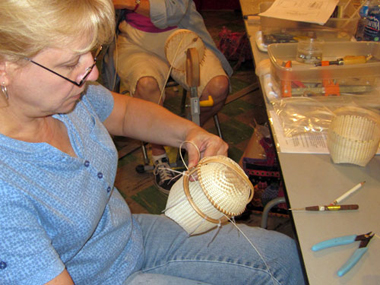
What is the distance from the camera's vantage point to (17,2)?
588mm

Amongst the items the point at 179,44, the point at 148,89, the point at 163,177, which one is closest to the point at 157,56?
the point at 148,89

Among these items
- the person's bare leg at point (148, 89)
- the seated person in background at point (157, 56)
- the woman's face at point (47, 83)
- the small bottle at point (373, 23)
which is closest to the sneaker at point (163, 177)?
the seated person in background at point (157, 56)

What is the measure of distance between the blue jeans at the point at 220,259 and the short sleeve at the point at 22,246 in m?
0.30

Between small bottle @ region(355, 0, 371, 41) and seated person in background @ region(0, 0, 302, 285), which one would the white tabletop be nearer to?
seated person in background @ region(0, 0, 302, 285)

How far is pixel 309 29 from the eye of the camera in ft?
5.21

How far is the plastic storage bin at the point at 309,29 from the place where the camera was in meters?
1.53

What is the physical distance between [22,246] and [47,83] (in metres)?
0.31

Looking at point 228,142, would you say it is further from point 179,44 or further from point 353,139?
point 353,139

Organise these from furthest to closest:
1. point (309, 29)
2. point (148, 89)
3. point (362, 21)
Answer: point (148, 89)
point (309, 29)
point (362, 21)

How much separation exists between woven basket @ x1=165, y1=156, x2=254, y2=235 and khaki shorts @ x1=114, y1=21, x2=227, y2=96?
1188 millimetres

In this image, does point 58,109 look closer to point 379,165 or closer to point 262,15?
point 379,165

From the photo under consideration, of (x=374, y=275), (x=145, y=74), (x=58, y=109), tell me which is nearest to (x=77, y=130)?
(x=58, y=109)

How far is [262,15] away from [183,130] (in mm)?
834

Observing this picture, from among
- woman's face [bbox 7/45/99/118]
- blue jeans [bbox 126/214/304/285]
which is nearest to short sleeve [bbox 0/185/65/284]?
woman's face [bbox 7/45/99/118]
